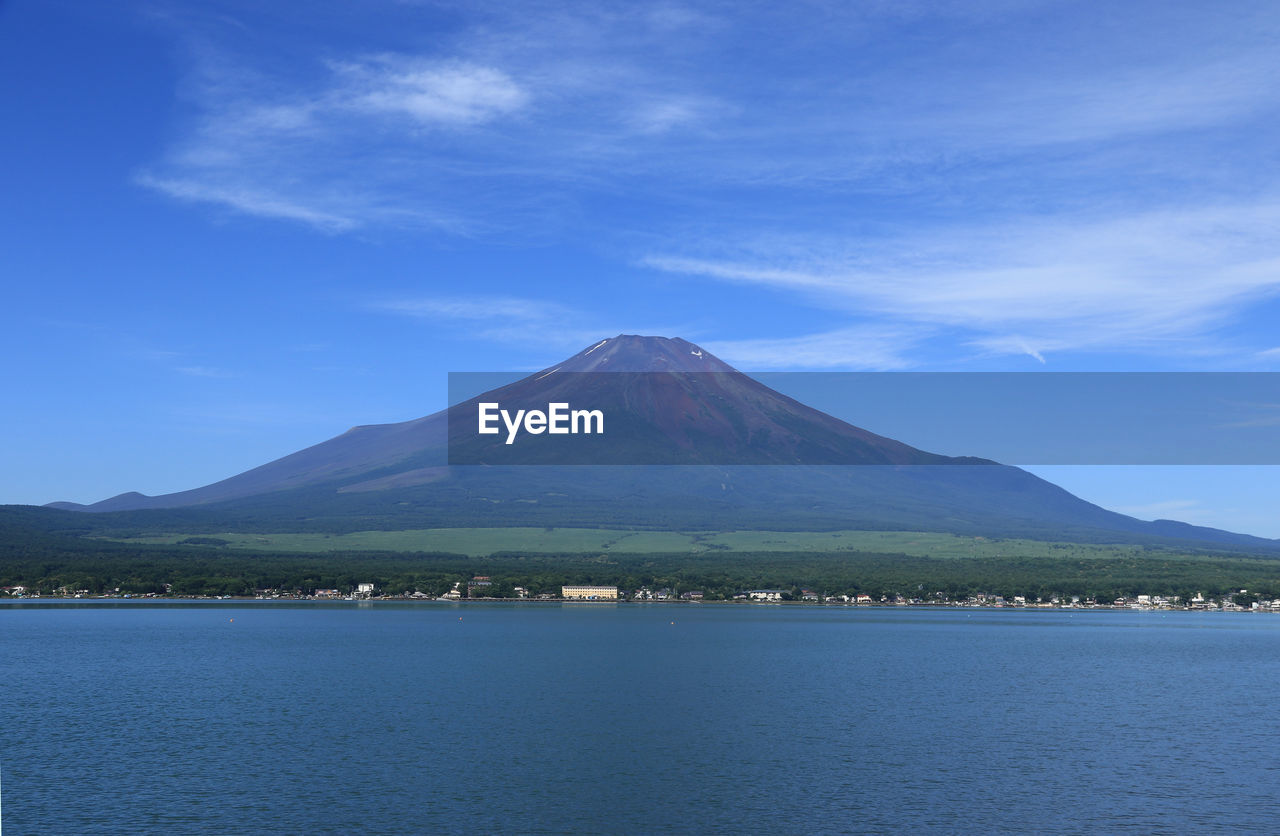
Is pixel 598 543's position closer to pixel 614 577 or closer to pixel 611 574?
pixel 611 574

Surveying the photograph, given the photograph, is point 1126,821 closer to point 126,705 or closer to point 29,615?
point 126,705

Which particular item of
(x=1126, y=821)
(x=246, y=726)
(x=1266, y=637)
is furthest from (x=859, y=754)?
(x=1266, y=637)

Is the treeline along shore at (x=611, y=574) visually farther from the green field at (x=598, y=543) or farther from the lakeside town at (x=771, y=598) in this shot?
the green field at (x=598, y=543)

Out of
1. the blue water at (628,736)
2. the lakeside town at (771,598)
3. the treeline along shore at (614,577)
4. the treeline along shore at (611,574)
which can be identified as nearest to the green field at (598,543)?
the treeline along shore at (611,574)

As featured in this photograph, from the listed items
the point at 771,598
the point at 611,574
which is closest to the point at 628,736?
the point at 771,598

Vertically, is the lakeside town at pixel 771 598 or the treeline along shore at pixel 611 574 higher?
the treeline along shore at pixel 611 574

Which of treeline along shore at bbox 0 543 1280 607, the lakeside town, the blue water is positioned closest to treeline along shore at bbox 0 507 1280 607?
treeline along shore at bbox 0 543 1280 607

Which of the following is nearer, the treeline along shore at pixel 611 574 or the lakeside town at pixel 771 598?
the lakeside town at pixel 771 598
